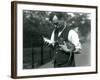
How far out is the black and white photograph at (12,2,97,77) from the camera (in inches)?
71.6

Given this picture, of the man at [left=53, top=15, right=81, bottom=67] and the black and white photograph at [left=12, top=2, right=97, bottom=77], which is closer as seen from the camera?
the black and white photograph at [left=12, top=2, right=97, bottom=77]

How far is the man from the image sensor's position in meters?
1.95

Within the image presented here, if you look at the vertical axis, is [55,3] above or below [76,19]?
above

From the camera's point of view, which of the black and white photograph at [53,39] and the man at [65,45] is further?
the man at [65,45]

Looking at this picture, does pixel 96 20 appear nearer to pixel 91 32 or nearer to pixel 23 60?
pixel 91 32

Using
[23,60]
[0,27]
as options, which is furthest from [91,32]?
[0,27]

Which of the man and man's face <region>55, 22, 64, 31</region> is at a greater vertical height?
man's face <region>55, 22, 64, 31</region>

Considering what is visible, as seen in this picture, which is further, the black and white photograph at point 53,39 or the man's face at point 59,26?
the man's face at point 59,26

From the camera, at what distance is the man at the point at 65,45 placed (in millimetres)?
1953

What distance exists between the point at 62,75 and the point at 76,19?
482 millimetres

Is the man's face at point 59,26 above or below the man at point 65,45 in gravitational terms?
above

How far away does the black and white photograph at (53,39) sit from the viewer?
5.97 feet

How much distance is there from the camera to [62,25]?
1.97 meters

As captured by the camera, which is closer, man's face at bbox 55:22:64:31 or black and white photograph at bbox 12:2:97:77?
black and white photograph at bbox 12:2:97:77
